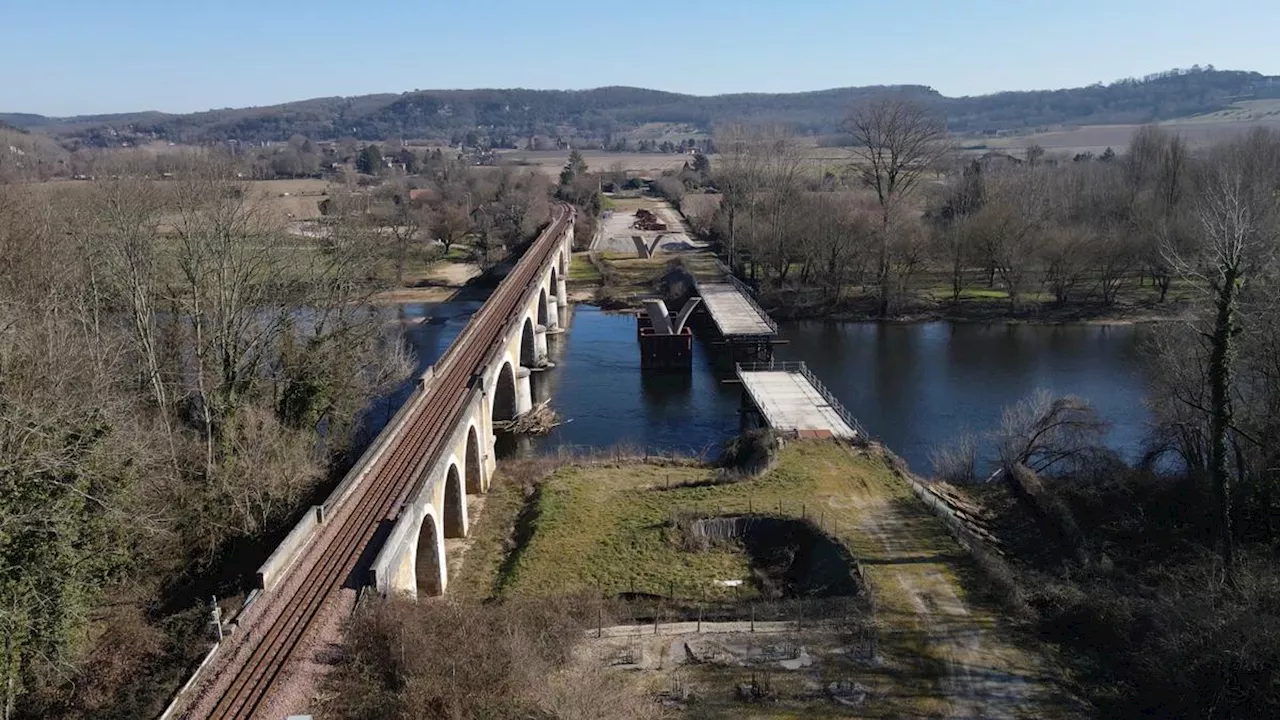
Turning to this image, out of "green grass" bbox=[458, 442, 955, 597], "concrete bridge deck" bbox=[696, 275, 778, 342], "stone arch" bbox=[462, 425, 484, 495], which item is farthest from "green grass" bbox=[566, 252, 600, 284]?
"stone arch" bbox=[462, 425, 484, 495]

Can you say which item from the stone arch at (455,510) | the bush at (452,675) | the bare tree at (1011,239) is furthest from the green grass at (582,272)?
the bush at (452,675)

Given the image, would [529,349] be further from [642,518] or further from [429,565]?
[429,565]

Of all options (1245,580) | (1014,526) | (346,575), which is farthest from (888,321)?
(346,575)

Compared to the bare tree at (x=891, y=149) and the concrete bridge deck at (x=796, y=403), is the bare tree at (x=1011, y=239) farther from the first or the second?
the concrete bridge deck at (x=796, y=403)

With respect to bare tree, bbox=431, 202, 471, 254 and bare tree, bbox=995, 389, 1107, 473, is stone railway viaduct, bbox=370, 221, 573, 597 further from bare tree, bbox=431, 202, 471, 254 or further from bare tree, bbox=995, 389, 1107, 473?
bare tree, bbox=431, 202, 471, 254

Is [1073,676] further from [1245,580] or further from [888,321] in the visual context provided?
[888,321]
